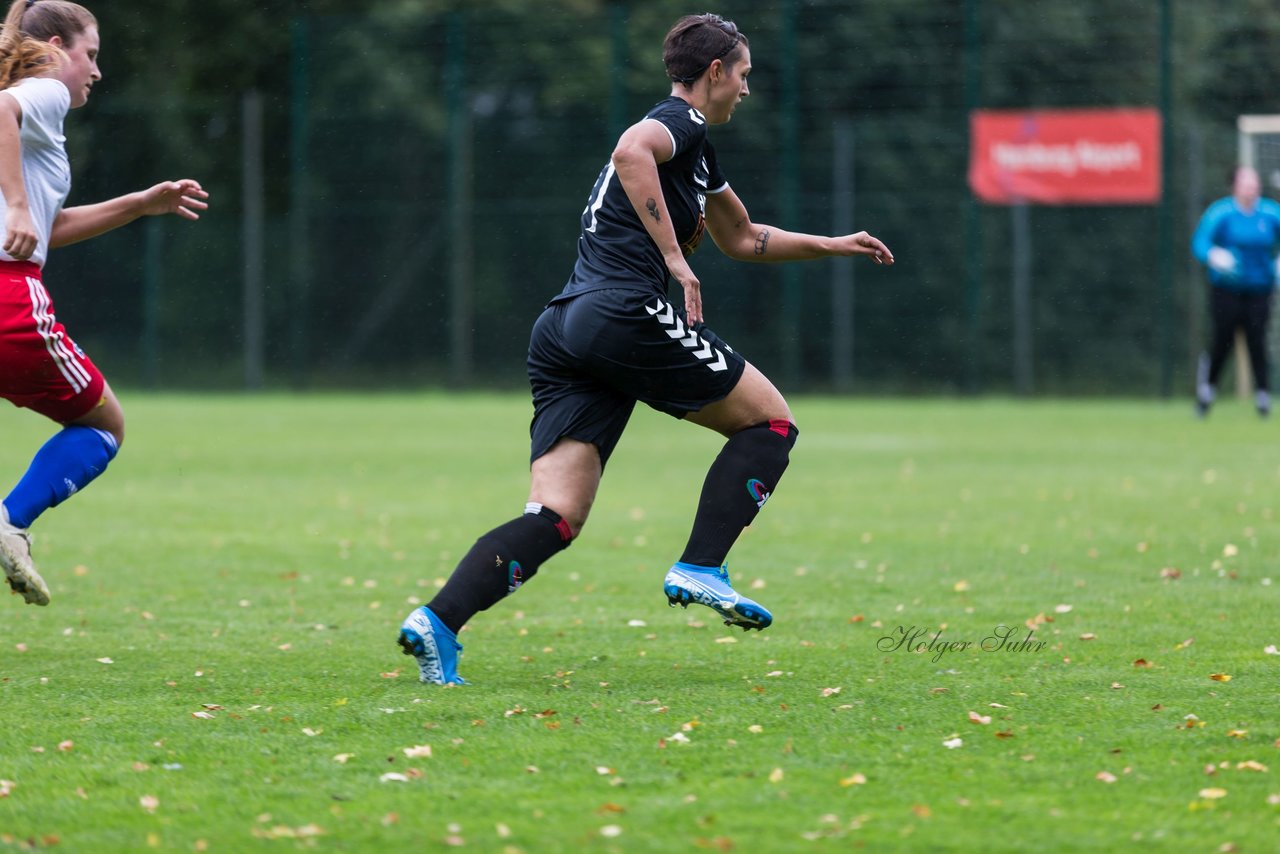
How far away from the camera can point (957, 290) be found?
2409 centimetres

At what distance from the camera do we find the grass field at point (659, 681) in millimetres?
3672

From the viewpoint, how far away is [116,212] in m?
5.88

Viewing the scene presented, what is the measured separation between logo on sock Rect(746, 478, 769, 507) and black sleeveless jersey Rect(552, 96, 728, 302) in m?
0.64

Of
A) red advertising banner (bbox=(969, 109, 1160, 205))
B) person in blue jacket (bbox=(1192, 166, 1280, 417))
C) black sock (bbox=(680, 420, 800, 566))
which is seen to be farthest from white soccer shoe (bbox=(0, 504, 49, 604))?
red advertising banner (bbox=(969, 109, 1160, 205))

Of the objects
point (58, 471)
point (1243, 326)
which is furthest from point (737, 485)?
point (1243, 326)

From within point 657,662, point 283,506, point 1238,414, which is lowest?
point 1238,414

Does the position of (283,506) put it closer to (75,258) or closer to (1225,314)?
(1225,314)

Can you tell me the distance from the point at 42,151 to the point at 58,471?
0.98m

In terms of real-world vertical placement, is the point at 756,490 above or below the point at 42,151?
below

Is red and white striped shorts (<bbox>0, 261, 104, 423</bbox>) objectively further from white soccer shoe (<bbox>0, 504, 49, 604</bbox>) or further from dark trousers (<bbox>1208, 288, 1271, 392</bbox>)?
dark trousers (<bbox>1208, 288, 1271, 392</bbox>)

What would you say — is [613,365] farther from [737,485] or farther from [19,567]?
[19,567]

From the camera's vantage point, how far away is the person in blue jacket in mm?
17703

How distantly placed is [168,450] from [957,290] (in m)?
12.1

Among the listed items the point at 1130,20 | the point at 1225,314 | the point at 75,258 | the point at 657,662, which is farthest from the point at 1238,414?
the point at 75,258
